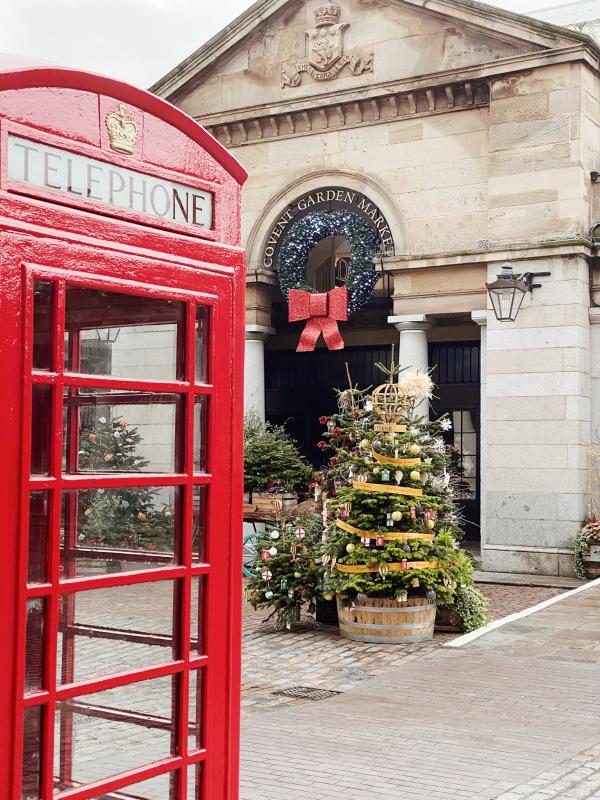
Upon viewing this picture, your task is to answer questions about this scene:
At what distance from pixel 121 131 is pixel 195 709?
1906mm

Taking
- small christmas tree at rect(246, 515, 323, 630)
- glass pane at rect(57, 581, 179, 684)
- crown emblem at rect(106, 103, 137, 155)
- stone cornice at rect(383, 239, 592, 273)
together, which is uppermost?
stone cornice at rect(383, 239, 592, 273)

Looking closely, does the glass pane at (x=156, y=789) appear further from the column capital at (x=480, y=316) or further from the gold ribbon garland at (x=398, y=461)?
the column capital at (x=480, y=316)

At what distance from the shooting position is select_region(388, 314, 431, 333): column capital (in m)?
18.5

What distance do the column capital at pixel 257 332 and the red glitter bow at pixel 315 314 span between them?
84cm

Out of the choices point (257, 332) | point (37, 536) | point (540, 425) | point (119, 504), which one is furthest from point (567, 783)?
point (257, 332)

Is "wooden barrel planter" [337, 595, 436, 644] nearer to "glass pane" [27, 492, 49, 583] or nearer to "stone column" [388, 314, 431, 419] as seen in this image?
"stone column" [388, 314, 431, 419]

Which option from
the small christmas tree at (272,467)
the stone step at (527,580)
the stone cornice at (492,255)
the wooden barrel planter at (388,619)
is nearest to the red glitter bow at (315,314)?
the stone cornice at (492,255)

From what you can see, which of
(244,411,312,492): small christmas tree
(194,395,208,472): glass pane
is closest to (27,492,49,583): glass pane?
(194,395,208,472): glass pane

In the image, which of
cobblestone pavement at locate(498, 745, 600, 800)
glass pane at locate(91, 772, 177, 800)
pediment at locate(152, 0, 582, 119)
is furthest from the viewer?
pediment at locate(152, 0, 582, 119)

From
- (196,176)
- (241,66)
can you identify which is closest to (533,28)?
(241,66)

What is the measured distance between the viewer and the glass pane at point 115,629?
3.59 m

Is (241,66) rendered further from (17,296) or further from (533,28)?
(17,296)

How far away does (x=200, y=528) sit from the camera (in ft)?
12.4

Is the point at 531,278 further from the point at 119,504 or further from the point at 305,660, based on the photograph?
the point at 119,504
